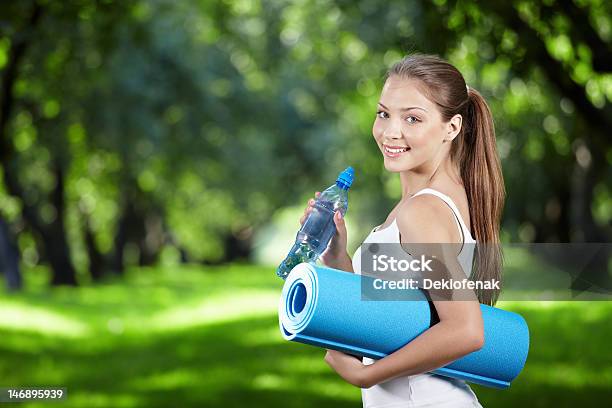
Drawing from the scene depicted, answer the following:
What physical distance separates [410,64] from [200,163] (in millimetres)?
19489

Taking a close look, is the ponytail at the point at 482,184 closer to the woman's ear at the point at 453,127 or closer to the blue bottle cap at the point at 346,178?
the woman's ear at the point at 453,127

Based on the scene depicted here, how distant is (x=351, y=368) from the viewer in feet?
7.29

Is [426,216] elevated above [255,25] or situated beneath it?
situated beneath

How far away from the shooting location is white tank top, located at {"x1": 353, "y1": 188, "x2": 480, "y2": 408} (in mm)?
2227

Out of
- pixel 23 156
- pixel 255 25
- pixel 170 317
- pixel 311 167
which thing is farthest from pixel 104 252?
pixel 255 25

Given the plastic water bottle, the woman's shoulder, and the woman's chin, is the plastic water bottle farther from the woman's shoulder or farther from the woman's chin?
the woman's shoulder

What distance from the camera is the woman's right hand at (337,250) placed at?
2480 millimetres

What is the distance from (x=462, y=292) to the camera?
211cm

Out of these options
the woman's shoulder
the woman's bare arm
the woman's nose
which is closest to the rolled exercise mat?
the woman's bare arm

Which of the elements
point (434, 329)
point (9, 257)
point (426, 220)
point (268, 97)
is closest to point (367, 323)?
point (434, 329)

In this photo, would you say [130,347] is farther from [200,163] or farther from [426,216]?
[426,216]

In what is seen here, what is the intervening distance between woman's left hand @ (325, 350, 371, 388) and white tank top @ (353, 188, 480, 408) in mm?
62

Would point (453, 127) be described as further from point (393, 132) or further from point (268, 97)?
point (268, 97)

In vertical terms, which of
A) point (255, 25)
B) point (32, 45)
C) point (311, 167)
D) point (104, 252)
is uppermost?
point (255, 25)
